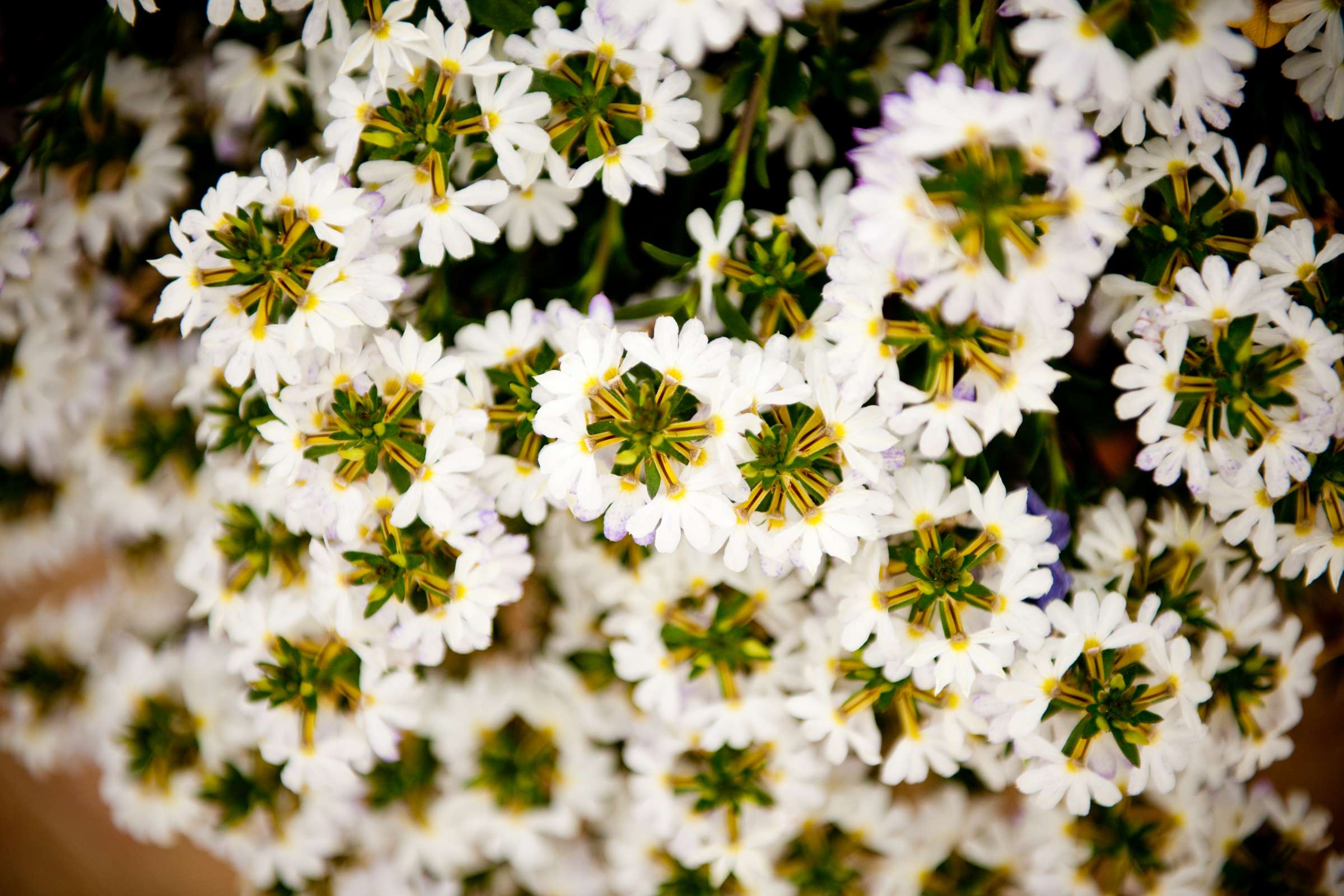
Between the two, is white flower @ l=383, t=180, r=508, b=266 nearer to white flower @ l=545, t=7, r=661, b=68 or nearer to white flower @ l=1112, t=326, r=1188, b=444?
white flower @ l=545, t=7, r=661, b=68

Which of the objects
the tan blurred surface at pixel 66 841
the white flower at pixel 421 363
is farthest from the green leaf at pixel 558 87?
the tan blurred surface at pixel 66 841

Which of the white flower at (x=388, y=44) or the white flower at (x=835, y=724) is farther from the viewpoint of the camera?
the white flower at (x=835, y=724)

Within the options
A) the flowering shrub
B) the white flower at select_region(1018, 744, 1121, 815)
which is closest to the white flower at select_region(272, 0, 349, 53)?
the flowering shrub

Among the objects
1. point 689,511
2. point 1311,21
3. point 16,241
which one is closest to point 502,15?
point 689,511

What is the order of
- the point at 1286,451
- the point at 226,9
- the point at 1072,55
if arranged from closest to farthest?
the point at 1072,55
the point at 1286,451
the point at 226,9

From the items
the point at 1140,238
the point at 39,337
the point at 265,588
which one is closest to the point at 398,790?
the point at 265,588

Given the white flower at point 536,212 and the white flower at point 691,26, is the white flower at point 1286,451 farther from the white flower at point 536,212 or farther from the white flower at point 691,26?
the white flower at point 536,212

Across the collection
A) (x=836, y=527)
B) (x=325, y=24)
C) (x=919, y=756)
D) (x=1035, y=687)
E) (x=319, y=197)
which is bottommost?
(x=919, y=756)

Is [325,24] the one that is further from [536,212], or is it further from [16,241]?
[16,241]
